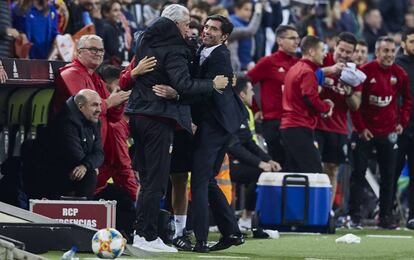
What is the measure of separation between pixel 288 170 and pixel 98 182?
4.24 m

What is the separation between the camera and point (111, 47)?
1922cm

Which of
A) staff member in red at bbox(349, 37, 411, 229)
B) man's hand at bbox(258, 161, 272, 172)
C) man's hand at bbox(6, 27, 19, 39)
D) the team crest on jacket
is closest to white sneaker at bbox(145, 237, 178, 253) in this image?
man's hand at bbox(258, 161, 272, 172)

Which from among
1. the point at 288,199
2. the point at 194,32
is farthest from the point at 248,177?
the point at 194,32

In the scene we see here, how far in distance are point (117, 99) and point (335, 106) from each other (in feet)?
16.3

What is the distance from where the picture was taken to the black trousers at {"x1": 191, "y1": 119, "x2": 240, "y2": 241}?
1366cm

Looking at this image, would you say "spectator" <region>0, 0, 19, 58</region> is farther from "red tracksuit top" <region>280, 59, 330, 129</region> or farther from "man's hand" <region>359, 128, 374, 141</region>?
"man's hand" <region>359, 128, 374, 141</region>

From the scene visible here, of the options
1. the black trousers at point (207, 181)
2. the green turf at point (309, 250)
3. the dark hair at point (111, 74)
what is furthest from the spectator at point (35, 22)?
the black trousers at point (207, 181)

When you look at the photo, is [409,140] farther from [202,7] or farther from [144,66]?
[144,66]

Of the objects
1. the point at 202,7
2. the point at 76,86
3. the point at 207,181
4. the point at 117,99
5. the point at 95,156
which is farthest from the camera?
the point at 202,7

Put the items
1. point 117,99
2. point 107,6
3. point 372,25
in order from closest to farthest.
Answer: point 117,99, point 107,6, point 372,25

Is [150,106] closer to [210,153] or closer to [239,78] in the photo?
[210,153]

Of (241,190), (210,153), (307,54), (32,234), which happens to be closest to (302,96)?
(307,54)

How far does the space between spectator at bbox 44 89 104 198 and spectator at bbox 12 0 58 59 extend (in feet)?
13.7

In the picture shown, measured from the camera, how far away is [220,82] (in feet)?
44.7
